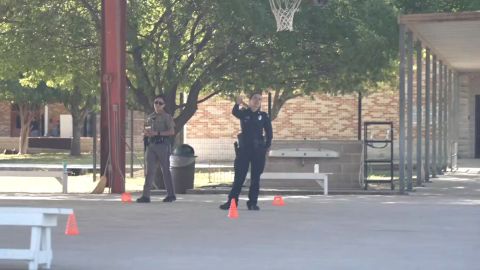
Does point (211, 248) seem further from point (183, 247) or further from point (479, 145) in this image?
point (479, 145)

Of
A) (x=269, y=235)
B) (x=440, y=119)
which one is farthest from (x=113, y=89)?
(x=440, y=119)

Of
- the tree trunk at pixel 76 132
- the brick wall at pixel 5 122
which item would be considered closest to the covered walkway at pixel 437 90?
the tree trunk at pixel 76 132

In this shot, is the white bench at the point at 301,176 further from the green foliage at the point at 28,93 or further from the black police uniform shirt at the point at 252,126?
the green foliage at the point at 28,93

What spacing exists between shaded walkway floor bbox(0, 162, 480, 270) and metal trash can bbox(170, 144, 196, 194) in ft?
10.6

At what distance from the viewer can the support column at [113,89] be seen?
1973cm

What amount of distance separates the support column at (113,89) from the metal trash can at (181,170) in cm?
159

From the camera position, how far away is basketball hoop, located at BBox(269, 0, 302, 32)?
20.0m

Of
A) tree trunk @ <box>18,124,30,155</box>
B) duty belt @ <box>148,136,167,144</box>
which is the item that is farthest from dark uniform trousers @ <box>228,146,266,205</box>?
tree trunk @ <box>18,124,30,155</box>

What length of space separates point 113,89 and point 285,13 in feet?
12.8

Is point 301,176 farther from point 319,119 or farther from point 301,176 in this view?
point 319,119

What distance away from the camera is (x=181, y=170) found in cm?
2144

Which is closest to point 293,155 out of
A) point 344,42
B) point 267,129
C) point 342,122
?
point 344,42

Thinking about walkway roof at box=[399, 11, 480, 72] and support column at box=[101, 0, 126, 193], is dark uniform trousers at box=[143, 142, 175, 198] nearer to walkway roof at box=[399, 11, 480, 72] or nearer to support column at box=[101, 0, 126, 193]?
support column at box=[101, 0, 126, 193]

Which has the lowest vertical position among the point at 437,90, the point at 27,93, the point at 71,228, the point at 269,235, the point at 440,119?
the point at 269,235
